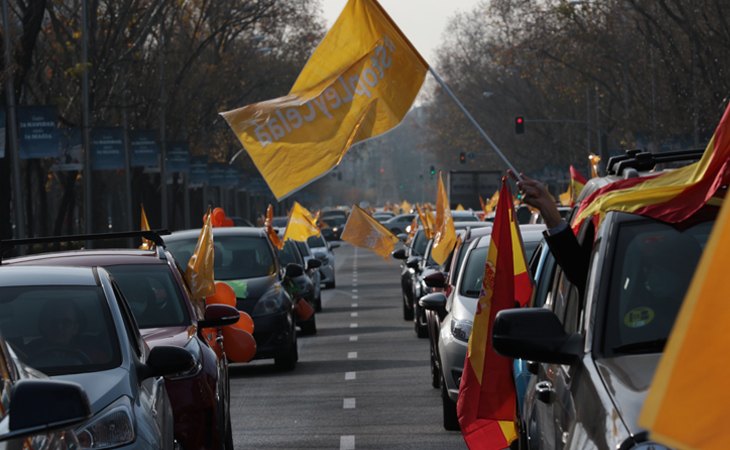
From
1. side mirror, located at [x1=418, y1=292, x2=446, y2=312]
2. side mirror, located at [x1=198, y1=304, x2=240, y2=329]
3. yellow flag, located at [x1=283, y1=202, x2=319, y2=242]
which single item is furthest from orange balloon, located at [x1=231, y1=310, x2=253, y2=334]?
yellow flag, located at [x1=283, y1=202, x2=319, y2=242]

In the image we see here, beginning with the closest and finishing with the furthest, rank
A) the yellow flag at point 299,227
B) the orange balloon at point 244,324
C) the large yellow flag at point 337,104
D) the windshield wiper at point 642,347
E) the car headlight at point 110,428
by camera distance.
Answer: the windshield wiper at point 642,347, the car headlight at point 110,428, the large yellow flag at point 337,104, the orange balloon at point 244,324, the yellow flag at point 299,227

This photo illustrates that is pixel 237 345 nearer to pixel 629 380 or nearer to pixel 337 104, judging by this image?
pixel 337 104

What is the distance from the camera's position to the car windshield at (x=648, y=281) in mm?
5617

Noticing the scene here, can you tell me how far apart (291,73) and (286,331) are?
6348 centimetres

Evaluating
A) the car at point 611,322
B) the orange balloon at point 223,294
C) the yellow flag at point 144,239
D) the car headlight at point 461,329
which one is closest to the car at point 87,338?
the car at point 611,322

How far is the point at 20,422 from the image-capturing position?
459 cm

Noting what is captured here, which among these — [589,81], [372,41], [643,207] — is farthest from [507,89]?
[643,207]

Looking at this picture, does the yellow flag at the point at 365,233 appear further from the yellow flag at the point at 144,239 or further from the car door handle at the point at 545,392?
the car door handle at the point at 545,392

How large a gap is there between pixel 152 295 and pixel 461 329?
114 inches

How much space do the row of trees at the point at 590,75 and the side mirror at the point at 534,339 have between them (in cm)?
3615

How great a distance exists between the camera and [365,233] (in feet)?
108

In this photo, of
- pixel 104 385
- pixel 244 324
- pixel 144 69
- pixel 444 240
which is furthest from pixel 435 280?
pixel 144 69

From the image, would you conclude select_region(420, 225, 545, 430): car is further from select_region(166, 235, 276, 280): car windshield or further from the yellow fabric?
the yellow fabric

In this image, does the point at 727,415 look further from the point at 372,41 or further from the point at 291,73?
the point at 291,73
